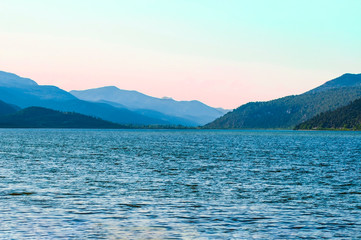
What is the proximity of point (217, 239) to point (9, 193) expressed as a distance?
27.0 meters

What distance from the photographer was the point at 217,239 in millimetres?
29797

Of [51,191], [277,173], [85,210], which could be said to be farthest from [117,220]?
[277,173]

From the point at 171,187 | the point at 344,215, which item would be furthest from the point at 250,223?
the point at 171,187

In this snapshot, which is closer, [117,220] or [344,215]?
[117,220]

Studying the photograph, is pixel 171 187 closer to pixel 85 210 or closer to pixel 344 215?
pixel 85 210

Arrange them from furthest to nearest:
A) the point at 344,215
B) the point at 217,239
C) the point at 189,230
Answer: the point at 344,215, the point at 189,230, the point at 217,239

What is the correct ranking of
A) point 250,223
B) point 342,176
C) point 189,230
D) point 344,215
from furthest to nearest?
point 342,176 < point 344,215 < point 250,223 < point 189,230

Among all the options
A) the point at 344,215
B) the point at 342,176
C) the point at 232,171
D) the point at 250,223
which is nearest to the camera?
the point at 250,223

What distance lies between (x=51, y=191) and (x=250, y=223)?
24.4 m

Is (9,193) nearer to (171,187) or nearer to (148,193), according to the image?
(148,193)

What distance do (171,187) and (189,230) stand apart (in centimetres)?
2290

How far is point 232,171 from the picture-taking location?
75938 millimetres

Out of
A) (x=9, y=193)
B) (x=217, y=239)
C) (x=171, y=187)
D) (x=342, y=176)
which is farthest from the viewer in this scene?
(x=342, y=176)

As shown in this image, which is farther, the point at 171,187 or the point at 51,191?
the point at 171,187
